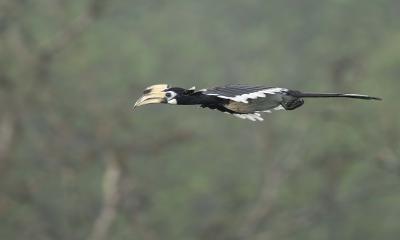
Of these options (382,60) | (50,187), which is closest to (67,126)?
(50,187)

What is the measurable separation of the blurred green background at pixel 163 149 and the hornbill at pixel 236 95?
431 inches

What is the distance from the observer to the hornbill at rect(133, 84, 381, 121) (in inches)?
238

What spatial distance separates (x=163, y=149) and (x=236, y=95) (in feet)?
47.6

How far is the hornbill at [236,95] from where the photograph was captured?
6035 millimetres

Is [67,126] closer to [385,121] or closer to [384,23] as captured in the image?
[385,121]

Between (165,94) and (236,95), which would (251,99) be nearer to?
(236,95)

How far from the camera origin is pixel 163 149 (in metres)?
20.5

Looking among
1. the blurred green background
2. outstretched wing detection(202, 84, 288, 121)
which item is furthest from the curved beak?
the blurred green background

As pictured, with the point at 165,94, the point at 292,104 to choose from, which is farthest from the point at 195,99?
the point at 292,104

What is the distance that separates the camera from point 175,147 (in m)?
22.9

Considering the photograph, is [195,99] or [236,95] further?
[195,99]

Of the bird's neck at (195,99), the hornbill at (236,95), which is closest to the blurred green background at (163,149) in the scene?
the hornbill at (236,95)

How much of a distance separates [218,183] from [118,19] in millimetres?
7283

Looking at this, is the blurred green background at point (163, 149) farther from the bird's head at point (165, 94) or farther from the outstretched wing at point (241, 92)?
the bird's head at point (165, 94)
